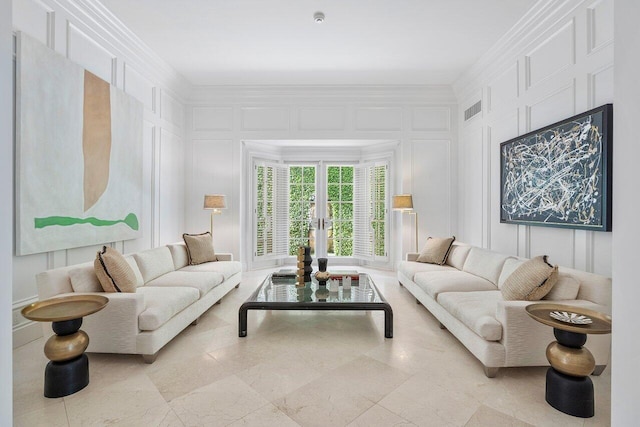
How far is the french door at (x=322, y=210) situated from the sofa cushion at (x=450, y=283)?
7.77ft

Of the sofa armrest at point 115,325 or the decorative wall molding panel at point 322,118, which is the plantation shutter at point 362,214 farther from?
the sofa armrest at point 115,325

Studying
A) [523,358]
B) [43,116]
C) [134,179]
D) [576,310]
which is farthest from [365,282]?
[43,116]

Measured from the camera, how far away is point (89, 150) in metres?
3.18

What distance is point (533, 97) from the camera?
135 inches

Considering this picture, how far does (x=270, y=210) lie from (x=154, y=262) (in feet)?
9.27

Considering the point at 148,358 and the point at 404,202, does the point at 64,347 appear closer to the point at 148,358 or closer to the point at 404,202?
the point at 148,358

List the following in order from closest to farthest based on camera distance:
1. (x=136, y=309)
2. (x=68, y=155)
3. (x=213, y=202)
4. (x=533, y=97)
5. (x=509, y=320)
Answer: (x=509, y=320) < (x=136, y=309) < (x=68, y=155) < (x=533, y=97) < (x=213, y=202)

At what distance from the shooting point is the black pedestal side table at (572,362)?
5.87 ft

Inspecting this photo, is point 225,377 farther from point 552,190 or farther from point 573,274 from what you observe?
point 552,190

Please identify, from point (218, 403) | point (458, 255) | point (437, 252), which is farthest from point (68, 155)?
point (458, 255)

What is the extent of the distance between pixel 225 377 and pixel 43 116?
2681mm

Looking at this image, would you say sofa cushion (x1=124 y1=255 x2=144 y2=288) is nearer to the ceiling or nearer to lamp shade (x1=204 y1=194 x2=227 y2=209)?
lamp shade (x1=204 y1=194 x2=227 y2=209)

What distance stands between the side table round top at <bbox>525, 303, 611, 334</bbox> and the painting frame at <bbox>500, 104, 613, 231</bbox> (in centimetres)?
91

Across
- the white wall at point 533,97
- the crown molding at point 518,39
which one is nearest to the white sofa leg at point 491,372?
the white wall at point 533,97
